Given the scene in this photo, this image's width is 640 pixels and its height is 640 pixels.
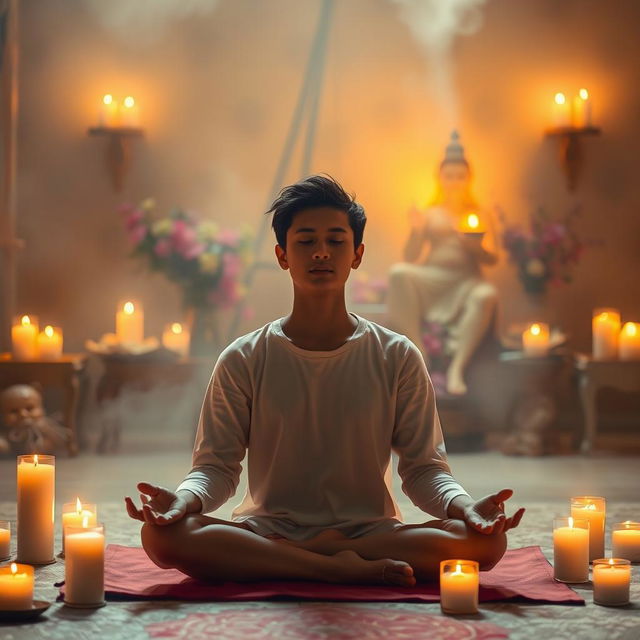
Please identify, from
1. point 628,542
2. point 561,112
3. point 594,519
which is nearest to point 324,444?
point 594,519

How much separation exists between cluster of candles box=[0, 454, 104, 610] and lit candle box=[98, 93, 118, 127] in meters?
3.30

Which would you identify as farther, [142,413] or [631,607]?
[142,413]

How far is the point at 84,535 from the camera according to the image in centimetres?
239

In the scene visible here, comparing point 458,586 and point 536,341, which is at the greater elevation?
point 536,341

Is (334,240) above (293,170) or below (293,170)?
below

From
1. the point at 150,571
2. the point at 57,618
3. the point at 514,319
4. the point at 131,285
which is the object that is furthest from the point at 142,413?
the point at 57,618

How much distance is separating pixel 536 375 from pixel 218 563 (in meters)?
3.25

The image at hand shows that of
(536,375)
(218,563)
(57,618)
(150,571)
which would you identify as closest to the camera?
(57,618)

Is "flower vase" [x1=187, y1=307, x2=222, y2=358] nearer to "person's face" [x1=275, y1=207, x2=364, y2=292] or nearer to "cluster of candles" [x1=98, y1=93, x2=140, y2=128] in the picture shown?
"cluster of candles" [x1=98, y1=93, x2=140, y2=128]

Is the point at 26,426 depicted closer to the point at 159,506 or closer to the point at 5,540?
the point at 5,540

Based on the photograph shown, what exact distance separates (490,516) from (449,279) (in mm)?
3100

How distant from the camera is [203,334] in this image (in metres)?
5.64

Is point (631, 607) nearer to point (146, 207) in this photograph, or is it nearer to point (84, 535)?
point (84, 535)

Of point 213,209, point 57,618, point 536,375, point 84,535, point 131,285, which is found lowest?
point 57,618
